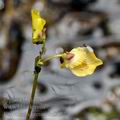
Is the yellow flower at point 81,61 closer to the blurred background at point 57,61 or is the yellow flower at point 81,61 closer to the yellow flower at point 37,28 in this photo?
the yellow flower at point 37,28

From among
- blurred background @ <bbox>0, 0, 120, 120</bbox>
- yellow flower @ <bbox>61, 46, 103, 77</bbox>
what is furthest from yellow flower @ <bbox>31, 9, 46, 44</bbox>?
blurred background @ <bbox>0, 0, 120, 120</bbox>

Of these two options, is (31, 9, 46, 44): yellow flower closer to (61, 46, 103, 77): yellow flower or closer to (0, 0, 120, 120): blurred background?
(61, 46, 103, 77): yellow flower

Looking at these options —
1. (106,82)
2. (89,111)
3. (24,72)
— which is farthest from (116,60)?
(89,111)

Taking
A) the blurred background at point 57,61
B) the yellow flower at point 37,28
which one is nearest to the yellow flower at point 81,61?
the yellow flower at point 37,28

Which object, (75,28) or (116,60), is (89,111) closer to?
(116,60)

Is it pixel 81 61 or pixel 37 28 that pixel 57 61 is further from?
pixel 37 28

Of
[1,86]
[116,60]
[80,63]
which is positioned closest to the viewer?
[80,63]
